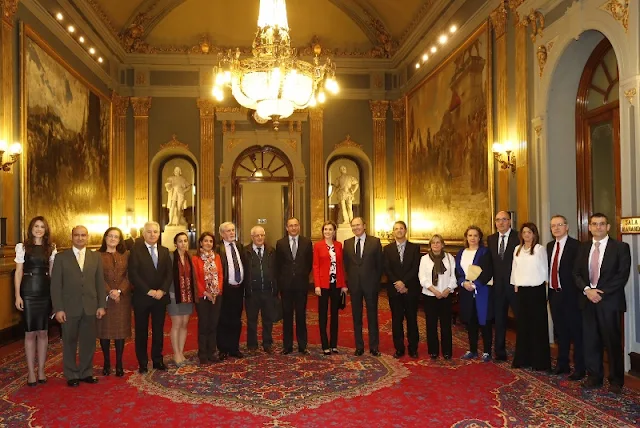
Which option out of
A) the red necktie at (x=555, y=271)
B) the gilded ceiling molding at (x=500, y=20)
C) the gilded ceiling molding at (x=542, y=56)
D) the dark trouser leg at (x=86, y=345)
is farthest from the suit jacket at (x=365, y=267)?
the gilded ceiling molding at (x=500, y=20)

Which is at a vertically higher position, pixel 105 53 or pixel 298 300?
pixel 105 53

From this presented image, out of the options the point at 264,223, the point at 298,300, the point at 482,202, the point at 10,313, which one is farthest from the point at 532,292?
the point at 264,223

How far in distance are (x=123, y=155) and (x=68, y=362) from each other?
371 inches

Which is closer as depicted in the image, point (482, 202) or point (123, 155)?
point (482, 202)

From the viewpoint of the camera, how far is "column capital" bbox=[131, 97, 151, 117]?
48.0 feet

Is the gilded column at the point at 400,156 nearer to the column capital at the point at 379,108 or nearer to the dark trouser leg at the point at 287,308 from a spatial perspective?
the column capital at the point at 379,108

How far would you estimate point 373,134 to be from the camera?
1527cm

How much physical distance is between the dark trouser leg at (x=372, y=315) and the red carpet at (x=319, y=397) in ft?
0.93

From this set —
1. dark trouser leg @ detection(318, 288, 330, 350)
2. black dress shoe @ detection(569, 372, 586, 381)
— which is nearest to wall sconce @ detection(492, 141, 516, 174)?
dark trouser leg @ detection(318, 288, 330, 350)

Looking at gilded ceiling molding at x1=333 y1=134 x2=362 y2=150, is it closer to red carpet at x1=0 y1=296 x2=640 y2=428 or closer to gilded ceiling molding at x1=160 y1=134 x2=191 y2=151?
gilded ceiling molding at x1=160 y1=134 x2=191 y2=151

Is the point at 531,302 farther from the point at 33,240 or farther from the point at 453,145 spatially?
the point at 453,145

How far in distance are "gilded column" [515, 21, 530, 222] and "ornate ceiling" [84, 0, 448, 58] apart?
5882 millimetres

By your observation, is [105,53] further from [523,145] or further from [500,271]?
[500,271]

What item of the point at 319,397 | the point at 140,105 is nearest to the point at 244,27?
the point at 140,105
